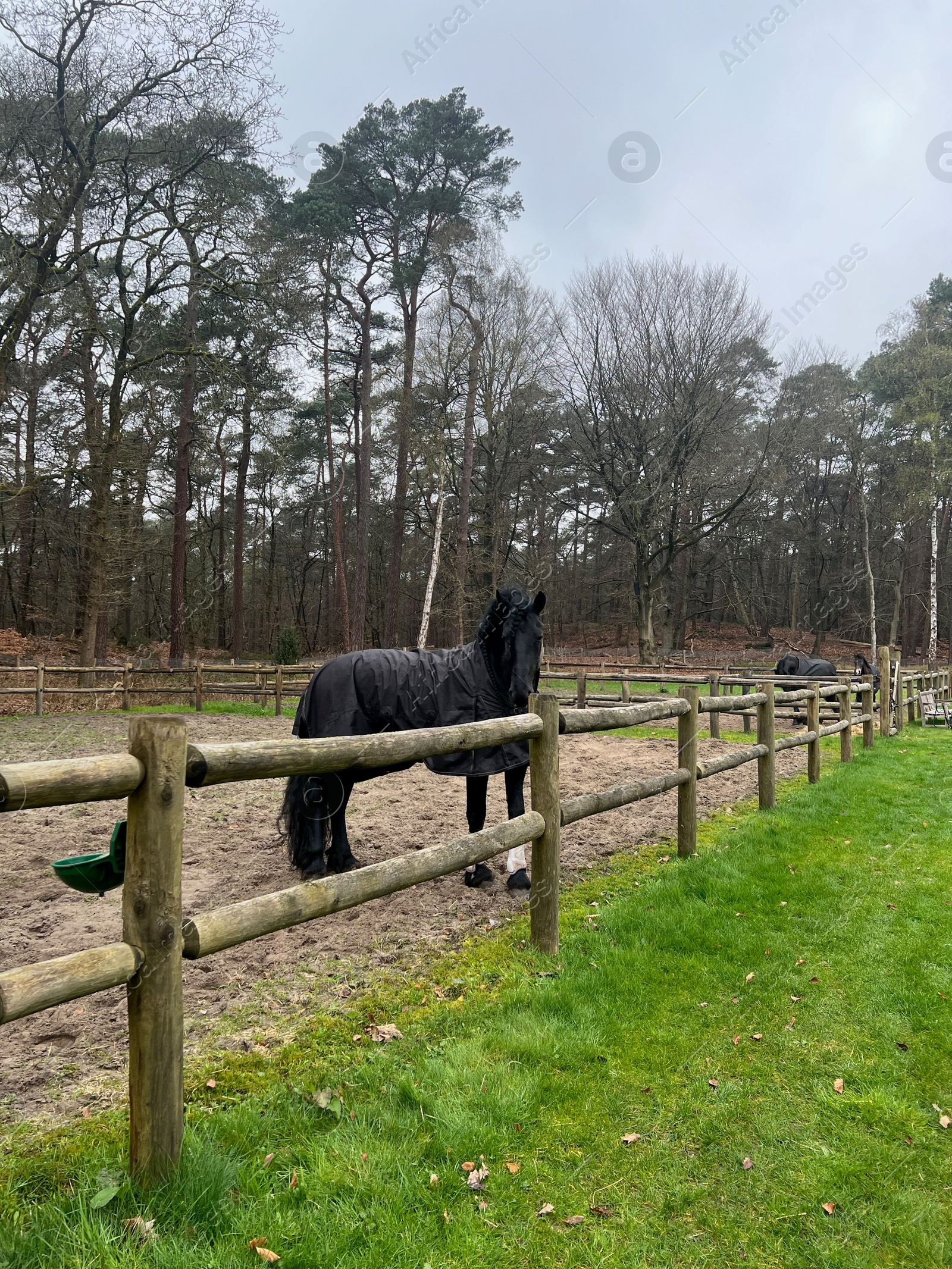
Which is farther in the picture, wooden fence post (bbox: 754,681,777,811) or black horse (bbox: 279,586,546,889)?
wooden fence post (bbox: 754,681,777,811)

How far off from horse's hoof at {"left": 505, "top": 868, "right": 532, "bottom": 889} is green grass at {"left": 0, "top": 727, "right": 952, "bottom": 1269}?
71 centimetres

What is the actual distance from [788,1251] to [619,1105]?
603 millimetres

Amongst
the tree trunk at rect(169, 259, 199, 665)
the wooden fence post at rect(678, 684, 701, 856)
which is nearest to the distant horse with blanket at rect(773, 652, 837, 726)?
the wooden fence post at rect(678, 684, 701, 856)

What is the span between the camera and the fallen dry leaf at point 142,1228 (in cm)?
154

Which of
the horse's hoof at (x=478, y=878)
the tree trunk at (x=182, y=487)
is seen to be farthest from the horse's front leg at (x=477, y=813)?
the tree trunk at (x=182, y=487)

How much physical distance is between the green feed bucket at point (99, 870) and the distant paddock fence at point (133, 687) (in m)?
13.0

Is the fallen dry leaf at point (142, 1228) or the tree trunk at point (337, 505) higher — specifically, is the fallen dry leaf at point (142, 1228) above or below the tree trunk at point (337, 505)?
below

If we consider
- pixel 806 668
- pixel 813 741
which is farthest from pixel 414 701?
pixel 806 668

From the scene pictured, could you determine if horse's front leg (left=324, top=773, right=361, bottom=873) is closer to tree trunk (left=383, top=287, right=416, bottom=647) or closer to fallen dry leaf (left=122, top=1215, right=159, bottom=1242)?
fallen dry leaf (left=122, top=1215, right=159, bottom=1242)

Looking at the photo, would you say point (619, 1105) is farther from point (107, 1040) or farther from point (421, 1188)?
point (107, 1040)

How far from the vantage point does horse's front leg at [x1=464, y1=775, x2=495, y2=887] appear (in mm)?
4355

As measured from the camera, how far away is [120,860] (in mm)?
1790

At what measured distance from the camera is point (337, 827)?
439 centimetres

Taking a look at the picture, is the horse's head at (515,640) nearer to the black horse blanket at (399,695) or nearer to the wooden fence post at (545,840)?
the black horse blanket at (399,695)
